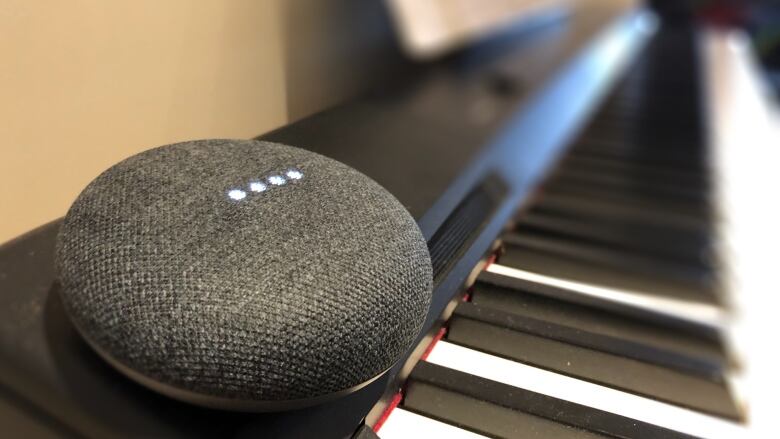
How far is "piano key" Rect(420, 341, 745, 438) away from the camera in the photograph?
514 millimetres

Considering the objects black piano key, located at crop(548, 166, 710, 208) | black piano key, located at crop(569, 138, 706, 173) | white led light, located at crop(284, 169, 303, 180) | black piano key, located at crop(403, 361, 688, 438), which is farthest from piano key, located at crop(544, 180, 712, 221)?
white led light, located at crop(284, 169, 303, 180)

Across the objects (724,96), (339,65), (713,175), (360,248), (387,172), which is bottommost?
(360,248)

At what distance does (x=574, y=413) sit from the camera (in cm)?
52

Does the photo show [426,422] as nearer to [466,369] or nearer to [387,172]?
[466,369]

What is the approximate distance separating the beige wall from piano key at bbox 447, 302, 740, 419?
0.28m

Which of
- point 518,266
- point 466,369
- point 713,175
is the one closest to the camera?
point 466,369

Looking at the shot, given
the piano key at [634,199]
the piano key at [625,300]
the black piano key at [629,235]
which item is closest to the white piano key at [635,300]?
the piano key at [625,300]

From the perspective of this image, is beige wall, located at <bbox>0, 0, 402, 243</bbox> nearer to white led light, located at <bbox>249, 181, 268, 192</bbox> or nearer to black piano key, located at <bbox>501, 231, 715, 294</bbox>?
white led light, located at <bbox>249, 181, 268, 192</bbox>

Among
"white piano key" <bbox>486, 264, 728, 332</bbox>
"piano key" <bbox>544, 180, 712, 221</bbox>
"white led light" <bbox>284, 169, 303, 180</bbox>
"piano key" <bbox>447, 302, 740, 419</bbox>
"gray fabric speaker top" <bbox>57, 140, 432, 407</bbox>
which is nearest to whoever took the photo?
"gray fabric speaker top" <bbox>57, 140, 432, 407</bbox>

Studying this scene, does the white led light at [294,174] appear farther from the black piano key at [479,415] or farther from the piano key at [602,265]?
the piano key at [602,265]

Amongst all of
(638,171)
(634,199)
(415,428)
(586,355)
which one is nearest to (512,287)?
(586,355)

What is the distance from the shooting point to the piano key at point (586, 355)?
58cm

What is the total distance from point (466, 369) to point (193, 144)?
305 millimetres

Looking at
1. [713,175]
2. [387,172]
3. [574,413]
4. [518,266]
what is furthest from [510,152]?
[713,175]
